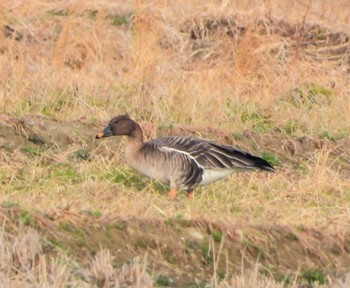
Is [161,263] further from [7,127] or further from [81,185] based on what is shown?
[7,127]

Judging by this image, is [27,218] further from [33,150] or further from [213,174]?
[33,150]

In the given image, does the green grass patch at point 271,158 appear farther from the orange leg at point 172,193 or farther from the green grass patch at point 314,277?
the green grass patch at point 314,277

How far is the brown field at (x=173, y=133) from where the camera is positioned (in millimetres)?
7691

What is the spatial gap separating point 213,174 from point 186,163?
25 cm

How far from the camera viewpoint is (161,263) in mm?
7707

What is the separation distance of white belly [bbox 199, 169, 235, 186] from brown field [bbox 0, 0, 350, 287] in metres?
0.14

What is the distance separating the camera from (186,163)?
1006cm

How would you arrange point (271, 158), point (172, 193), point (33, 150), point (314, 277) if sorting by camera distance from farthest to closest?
point (271, 158)
point (33, 150)
point (172, 193)
point (314, 277)

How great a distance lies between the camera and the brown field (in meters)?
7.69

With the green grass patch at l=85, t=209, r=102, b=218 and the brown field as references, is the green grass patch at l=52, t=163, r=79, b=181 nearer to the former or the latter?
the brown field

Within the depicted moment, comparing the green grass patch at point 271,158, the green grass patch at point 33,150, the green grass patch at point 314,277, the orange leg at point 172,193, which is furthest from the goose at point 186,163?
the green grass patch at point 314,277

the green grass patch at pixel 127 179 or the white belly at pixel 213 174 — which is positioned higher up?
the white belly at pixel 213 174

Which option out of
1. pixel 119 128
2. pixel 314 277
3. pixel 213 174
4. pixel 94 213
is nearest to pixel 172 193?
pixel 213 174

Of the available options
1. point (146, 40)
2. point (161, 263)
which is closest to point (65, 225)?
point (161, 263)
